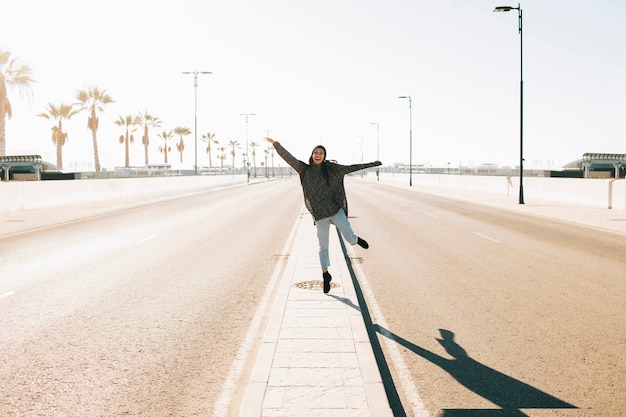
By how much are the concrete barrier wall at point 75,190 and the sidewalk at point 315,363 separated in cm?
1845

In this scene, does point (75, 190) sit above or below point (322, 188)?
below

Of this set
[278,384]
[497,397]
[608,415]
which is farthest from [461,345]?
[278,384]

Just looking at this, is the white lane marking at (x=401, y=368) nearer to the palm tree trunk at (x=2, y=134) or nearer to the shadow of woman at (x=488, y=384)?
the shadow of woman at (x=488, y=384)

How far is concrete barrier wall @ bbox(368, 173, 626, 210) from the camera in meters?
22.9

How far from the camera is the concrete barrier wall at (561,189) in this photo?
2288 centimetres

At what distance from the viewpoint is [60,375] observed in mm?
4660

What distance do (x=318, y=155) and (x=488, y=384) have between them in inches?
148

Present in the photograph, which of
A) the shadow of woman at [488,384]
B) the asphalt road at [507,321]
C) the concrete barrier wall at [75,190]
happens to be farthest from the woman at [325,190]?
the concrete barrier wall at [75,190]

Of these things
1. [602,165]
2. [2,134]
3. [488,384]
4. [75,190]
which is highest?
[2,134]

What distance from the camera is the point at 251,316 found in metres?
6.60

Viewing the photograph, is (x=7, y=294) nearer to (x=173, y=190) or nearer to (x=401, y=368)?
(x=401, y=368)

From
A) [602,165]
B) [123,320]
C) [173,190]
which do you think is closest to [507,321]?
[123,320]

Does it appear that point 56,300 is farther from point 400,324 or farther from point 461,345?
point 461,345

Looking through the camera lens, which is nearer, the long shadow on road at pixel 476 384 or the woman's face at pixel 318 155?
the long shadow on road at pixel 476 384
